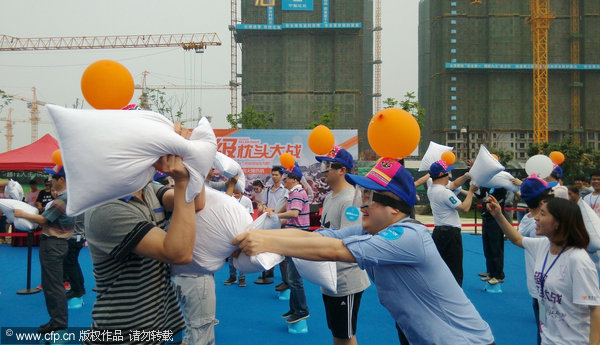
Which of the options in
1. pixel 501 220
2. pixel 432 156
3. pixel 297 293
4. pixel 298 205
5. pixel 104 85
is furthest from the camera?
pixel 432 156

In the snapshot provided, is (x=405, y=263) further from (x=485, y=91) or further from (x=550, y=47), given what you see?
(x=550, y=47)

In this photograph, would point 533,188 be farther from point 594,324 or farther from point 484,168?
point 594,324

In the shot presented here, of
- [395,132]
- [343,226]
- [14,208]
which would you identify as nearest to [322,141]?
[343,226]

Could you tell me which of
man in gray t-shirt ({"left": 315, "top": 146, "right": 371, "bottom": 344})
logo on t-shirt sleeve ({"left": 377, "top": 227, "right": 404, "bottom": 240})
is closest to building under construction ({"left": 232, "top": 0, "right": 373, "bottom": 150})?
man in gray t-shirt ({"left": 315, "top": 146, "right": 371, "bottom": 344})

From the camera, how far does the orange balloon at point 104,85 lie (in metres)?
2.10

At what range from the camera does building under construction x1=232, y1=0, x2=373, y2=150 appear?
180 ft

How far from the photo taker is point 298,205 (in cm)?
612

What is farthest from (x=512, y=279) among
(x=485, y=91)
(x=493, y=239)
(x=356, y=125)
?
(x=485, y=91)

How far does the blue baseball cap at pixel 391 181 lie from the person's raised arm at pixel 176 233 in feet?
2.64

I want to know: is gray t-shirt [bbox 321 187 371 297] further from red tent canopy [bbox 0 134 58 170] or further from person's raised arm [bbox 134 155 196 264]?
red tent canopy [bbox 0 134 58 170]

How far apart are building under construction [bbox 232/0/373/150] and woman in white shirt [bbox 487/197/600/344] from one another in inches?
2038

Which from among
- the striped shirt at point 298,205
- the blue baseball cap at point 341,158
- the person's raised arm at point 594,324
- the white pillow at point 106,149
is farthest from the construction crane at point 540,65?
the white pillow at point 106,149

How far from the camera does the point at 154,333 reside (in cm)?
205

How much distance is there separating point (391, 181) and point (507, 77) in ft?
196
